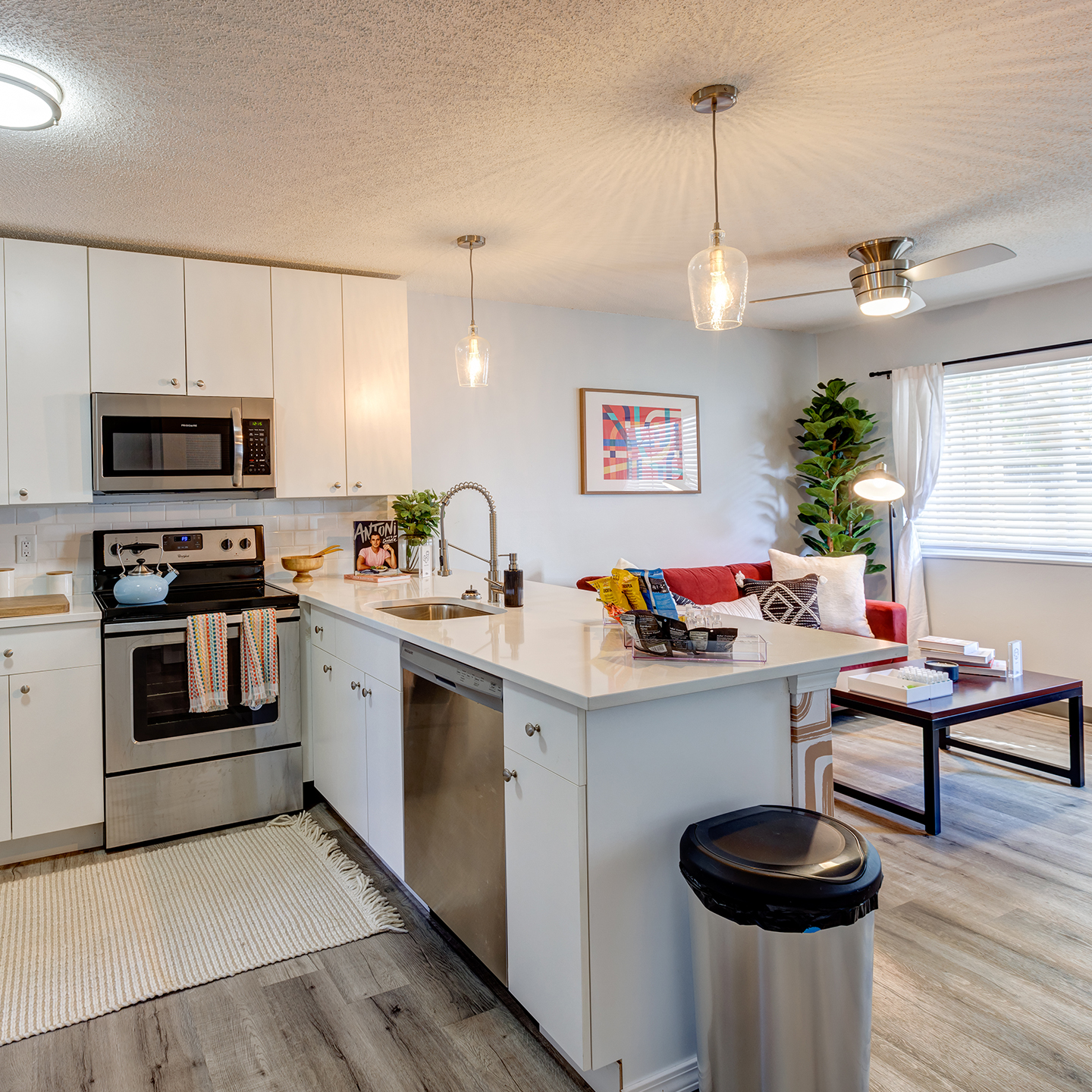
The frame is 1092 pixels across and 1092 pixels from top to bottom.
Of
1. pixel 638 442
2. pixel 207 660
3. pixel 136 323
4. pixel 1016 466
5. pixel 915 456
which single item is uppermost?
pixel 136 323

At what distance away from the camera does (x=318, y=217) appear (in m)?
3.05

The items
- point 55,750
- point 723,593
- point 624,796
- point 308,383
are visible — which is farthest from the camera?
point 723,593

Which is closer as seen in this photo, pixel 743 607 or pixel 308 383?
pixel 308 383

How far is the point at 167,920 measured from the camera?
243cm

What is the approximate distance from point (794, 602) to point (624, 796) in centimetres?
295

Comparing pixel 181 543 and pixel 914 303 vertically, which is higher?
pixel 914 303

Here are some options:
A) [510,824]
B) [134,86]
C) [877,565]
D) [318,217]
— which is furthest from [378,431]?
[877,565]

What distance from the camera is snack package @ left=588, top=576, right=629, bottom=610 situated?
2066 millimetres

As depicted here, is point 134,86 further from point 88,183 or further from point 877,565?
point 877,565

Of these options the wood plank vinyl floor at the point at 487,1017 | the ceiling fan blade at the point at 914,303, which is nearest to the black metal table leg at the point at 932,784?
the wood plank vinyl floor at the point at 487,1017

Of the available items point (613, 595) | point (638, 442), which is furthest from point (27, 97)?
point (638, 442)

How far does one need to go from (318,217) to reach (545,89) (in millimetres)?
1290

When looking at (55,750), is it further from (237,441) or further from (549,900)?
(549,900)

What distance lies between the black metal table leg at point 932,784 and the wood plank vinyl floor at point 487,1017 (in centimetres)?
24
